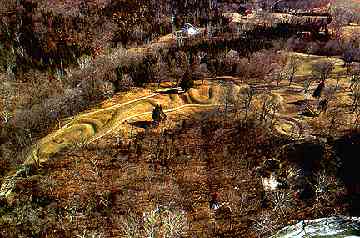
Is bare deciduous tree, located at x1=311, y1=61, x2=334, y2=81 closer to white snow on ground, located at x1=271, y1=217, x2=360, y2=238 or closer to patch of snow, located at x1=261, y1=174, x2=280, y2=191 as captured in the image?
patch of snow, located at x1=261, y1=174, x2=280, y2=191

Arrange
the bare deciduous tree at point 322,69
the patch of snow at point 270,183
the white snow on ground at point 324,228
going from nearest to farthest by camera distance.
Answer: the white snow on ground at point 324,228 → the patch of snow at point 270,183 → the bare deciduous tree at point 322,69

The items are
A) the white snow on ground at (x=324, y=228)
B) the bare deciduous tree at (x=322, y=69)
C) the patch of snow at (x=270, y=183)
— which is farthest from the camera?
the bare deciduous tree at (x=322, y=69)

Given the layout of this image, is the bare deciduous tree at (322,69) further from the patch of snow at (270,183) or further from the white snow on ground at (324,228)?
the white snow on ground at (324,228)

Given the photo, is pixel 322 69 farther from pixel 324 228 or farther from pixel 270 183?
pixel 324 228

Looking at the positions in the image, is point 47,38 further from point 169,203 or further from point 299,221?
point 299,221

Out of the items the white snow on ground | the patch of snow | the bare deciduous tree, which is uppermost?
the bare deciduous tree

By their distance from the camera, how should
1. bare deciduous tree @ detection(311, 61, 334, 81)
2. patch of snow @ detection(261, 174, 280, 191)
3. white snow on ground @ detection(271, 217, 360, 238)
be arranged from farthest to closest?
1. bare deciduous tree @ detection(311, 61, 334, 81)
2. patch of snow @ detection(261, 174, 280, 191)
3. white snow on ground @ detection(271, 217, 360, 238)

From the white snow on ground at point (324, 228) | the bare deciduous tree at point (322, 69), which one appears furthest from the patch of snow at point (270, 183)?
the bare deciduous tree at point (322, 69)

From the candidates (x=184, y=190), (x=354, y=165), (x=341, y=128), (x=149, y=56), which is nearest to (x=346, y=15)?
(x=149, y=56)

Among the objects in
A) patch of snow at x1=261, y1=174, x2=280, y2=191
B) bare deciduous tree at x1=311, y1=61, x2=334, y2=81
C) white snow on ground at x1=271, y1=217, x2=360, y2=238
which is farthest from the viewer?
bare deciduous tree at x1=311, y1=61, x2=334, y2=81

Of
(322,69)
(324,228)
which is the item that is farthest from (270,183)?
(322,69)

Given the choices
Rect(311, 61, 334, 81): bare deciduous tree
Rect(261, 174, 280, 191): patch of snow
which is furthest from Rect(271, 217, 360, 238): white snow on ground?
Rect(311, 61, 334, 81): bare deciduous tree
